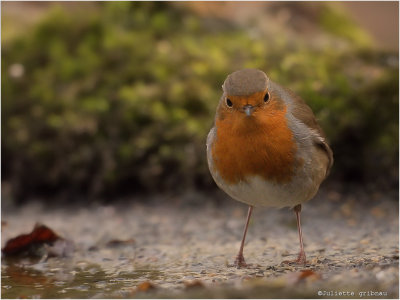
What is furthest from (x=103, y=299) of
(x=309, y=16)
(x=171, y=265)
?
(x=309, y=16)

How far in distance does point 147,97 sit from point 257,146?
2736 millimetres

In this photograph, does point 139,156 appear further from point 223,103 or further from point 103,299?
point 103,299

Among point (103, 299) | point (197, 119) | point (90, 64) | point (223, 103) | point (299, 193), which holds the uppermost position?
point (90, 64)

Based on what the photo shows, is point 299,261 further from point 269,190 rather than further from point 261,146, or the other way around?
point 261,146

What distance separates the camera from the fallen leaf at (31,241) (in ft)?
15.8

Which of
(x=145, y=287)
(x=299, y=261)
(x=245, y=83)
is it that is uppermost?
(x=245, y=83)

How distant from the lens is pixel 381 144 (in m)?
5.99

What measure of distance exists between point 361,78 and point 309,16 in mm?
2525

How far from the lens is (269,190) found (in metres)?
3.91

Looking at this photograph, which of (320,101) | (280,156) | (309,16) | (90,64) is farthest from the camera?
(309,16)

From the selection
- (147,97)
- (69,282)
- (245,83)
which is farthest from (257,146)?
(147,97)

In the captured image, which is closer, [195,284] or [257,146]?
[195,284]

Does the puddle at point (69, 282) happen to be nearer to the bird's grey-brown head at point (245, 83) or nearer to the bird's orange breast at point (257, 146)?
the bird's orange breast at point (257, 146)

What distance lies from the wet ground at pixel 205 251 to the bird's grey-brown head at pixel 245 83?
1029 mm
